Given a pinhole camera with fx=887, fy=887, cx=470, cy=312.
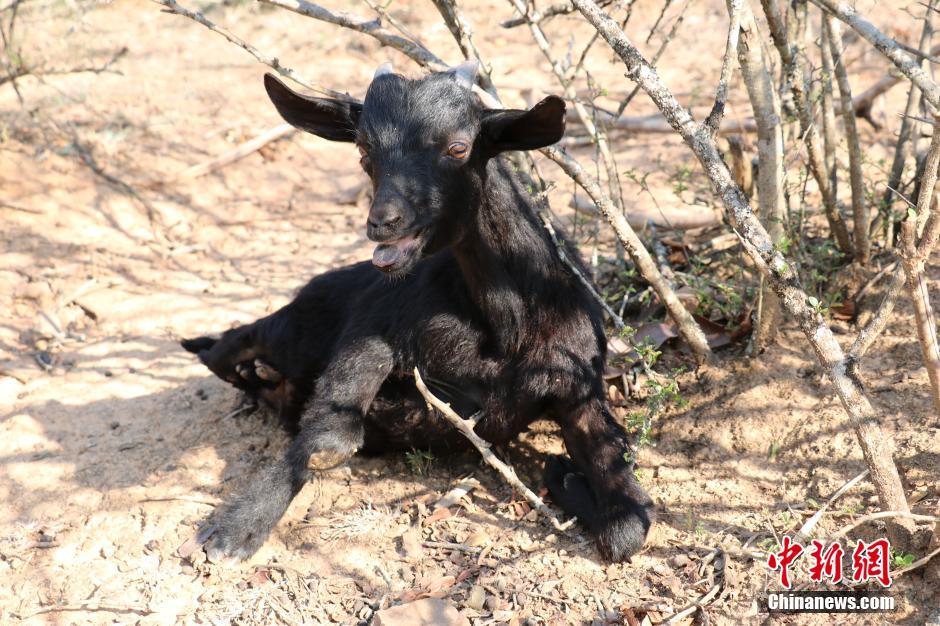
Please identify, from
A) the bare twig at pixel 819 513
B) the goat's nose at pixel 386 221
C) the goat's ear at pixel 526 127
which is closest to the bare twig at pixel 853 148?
the bare twig at pixel 819 513

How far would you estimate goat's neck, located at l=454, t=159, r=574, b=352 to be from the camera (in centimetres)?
392

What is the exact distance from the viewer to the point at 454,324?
4.16 metres

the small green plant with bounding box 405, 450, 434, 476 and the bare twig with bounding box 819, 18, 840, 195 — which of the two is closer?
the small green plant with bounding box 405, 450, 434, 476

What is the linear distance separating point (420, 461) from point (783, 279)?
7.08 ft

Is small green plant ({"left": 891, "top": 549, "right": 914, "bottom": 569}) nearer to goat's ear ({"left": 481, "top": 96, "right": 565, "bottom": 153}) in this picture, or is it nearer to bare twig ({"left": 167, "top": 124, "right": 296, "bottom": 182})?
goat's ear ({"left": 481, "top": 96, "right": 565, "bottom": 153})

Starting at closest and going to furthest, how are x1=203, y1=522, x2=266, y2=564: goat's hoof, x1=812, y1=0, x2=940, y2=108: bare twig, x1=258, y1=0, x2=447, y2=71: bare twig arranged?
x1=812, y1=0, x2=940, y2=108: bare twig, x1=203, y1=522, x2=266, y2=564: goat's hoof, x1=258, y1=0, x2=447, y2=71: bare twig

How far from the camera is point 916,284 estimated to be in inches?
112

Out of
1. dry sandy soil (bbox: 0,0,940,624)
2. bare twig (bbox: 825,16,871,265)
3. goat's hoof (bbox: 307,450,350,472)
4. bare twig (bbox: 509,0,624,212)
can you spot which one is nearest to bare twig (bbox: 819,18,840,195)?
bare twig (bbox: 825,16,871,265)

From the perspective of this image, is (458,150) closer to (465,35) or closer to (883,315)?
(465,35)

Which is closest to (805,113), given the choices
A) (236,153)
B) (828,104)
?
(828,104)

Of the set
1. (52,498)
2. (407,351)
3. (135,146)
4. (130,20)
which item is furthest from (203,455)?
(130,20)

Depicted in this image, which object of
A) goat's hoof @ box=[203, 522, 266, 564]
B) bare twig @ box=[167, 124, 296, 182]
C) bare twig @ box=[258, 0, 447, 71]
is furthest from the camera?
bare twig @ box=[167, 124, 296, 182]

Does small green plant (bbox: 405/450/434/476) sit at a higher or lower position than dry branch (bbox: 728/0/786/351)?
lower

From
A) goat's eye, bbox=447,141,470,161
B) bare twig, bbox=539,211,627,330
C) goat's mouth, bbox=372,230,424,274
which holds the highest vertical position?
goat's eye, bbox=447,141,470,161
